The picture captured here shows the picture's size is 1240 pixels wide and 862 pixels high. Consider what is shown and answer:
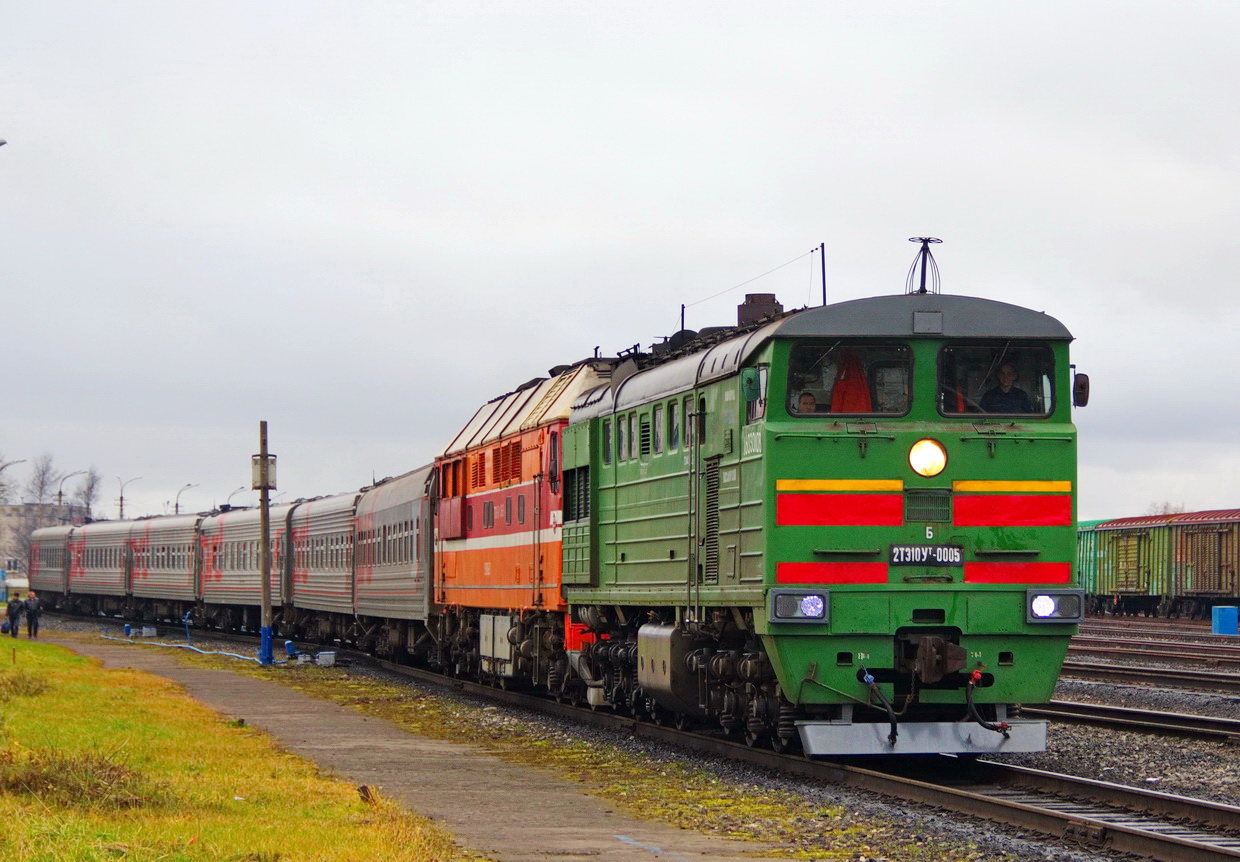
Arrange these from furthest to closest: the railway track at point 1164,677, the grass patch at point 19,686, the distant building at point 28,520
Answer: the distant building at point 28,520, the railway track at point 1164,677, the grass patch at point 19,686

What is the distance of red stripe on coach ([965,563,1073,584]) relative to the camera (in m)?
14.8

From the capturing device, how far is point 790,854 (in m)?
11.2

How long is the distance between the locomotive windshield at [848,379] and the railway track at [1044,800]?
3186 mm

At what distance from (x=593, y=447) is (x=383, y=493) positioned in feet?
61.2

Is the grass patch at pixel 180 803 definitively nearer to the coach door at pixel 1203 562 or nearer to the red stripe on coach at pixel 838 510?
the red stripe on coach at pixel 838 510

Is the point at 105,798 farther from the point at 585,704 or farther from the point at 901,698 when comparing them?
the point at 585,704

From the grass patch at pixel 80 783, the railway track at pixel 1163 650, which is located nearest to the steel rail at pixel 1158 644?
the railway track at pixel 1163 650

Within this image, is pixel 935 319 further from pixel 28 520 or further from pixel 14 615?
pixel 28 520

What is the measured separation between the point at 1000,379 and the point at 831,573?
7.76 ft

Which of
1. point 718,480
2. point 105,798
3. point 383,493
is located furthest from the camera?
point 383,493

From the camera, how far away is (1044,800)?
1355 centimetres

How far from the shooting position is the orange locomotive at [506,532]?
2348 cm

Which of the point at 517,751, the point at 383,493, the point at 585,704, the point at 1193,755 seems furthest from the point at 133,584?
the point at 1193,755

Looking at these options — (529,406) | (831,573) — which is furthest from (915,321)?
(529,406)
